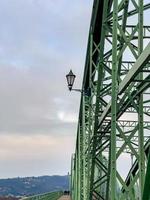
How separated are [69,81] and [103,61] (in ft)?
12.0

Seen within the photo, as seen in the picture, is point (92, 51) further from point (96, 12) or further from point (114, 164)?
point (114, 164)

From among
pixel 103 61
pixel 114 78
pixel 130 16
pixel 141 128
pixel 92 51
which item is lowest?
pixel 141 128

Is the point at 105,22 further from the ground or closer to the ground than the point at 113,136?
further from the ground

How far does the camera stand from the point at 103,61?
44.5 ft

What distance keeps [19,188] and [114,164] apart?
17590 centimetres

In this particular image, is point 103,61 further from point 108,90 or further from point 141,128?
point 141,128

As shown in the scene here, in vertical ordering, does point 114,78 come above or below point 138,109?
above

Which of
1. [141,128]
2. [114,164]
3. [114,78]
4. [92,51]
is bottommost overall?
[114,164]

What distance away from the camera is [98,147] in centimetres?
1825

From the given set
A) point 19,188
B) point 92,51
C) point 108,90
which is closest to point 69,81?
point 108,90

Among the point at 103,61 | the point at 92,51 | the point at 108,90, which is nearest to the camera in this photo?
the point at 103,61

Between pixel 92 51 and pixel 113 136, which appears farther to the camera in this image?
pixel 92 51

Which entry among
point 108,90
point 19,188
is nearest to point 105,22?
point 108,90

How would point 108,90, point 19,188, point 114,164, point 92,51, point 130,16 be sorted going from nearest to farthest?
point 114,164, point 130,16, point 108,90, point 92,51, point 19,188
